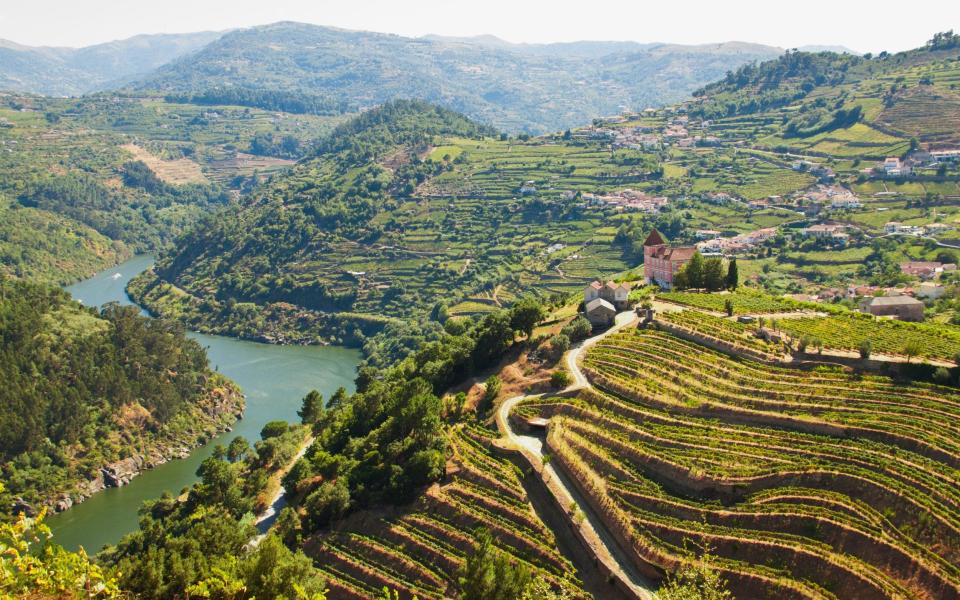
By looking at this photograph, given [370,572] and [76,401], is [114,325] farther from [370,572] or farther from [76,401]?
[370,572]

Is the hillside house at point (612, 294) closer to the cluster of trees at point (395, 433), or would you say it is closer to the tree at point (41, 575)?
the cluster of trees at point (395, 433)

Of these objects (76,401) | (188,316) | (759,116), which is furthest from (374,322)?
(759,116)

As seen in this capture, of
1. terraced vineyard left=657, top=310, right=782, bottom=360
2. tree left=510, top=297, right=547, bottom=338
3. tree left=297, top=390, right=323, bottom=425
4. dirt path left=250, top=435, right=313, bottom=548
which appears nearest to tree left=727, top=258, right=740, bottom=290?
terraced vineyard left=657, top=310, right=782, bottom=360

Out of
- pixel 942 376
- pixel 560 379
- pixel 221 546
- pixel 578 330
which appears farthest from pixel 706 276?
pixel 221 546

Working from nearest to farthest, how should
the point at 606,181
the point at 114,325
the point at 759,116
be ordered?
1. the point at 114,325
2. the point at 606,181
3. the point at 759,116

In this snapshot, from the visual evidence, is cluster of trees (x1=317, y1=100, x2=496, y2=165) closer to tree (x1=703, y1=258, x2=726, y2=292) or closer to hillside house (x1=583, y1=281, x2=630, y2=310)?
hillside house (x1=583, y1=281, x2=630, y2=310)

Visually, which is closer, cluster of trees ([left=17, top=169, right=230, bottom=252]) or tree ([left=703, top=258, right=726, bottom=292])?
tree ([left=703, top=258, right=726, bottom=292])

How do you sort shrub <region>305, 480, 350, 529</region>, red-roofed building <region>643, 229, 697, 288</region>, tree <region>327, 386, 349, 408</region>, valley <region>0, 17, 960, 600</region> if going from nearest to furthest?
valley <region>0, 17, 960, 600</region>, shrub <region>305, 480, 350, 529</region>, red-roofed building <region>643, 229, 697, 288</region>, tree <region>327, 386, 349, 408</region>

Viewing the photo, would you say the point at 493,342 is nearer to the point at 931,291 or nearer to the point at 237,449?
the point at 237,449
